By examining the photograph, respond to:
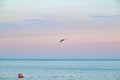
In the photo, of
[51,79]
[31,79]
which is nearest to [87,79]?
[51,79]

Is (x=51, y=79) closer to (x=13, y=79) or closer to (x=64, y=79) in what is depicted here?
(x=64, y=79)

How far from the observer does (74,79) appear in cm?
2792

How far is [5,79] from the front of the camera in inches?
1084

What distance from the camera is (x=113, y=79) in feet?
92.2

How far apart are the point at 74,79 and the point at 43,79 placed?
2645mm

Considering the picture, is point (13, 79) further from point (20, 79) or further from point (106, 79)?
point (106, 79)

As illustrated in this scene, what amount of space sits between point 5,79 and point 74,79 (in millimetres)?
5782

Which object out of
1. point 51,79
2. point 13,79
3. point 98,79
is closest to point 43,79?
point 51,79

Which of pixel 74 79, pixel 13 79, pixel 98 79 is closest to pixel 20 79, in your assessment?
pixel 13 79

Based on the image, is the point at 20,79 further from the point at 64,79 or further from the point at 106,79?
the point at 106,79

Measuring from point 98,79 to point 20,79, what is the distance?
664 cm

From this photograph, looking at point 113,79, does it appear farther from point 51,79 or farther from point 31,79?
point 31,79

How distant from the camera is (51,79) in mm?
28172

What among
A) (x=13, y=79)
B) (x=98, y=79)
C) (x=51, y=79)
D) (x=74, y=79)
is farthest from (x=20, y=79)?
(x=98, y=79)
